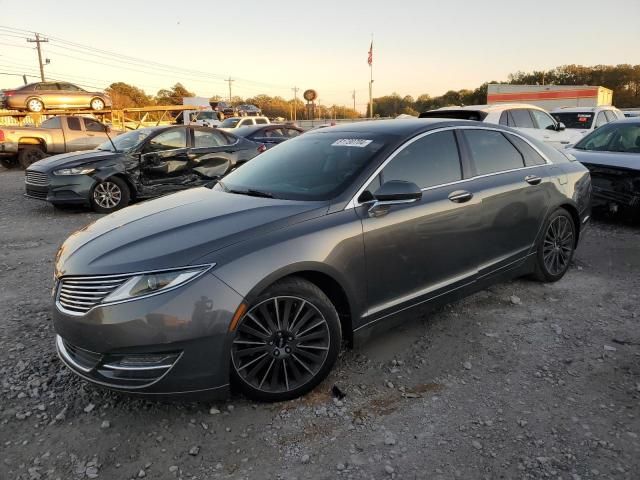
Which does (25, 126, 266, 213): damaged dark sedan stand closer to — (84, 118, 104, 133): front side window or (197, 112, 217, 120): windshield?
(84, 118, 104, 133): front side window

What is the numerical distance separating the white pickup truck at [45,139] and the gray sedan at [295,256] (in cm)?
1321

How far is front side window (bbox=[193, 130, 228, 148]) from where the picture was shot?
912 centimetres

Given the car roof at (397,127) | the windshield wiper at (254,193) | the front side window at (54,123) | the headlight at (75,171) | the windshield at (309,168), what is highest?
the front side window at (54,123)

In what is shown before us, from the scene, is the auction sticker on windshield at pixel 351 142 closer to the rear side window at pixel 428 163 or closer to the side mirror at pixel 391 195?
the rear side window at pixel 428 163

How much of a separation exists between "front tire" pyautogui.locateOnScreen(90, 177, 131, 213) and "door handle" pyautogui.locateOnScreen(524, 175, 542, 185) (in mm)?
6837

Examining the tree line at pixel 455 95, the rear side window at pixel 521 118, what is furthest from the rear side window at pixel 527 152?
the tree line at pixel 455 95

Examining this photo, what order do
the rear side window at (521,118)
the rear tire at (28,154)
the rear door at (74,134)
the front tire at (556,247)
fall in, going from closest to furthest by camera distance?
1. the front tire at (556,247)
2. the rear side window at (521,118)
3. the rear tire at (28,154)
4. the rear door at (74,134)

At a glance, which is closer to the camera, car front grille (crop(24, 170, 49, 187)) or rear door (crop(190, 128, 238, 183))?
car front grille (crop(24, 170, 49, 187))

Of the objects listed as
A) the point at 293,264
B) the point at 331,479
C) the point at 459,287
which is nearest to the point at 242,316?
the point at 293,264

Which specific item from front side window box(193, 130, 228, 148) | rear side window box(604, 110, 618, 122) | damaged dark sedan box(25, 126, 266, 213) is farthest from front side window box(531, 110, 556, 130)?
front side window box(193, 130, 228, 148)

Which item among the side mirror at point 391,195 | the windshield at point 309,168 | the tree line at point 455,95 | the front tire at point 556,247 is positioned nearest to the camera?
the side mirror at point 391,195

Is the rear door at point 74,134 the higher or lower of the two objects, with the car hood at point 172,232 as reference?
higher

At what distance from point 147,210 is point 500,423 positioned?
8.49 ft

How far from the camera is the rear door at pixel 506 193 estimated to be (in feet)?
12.3
